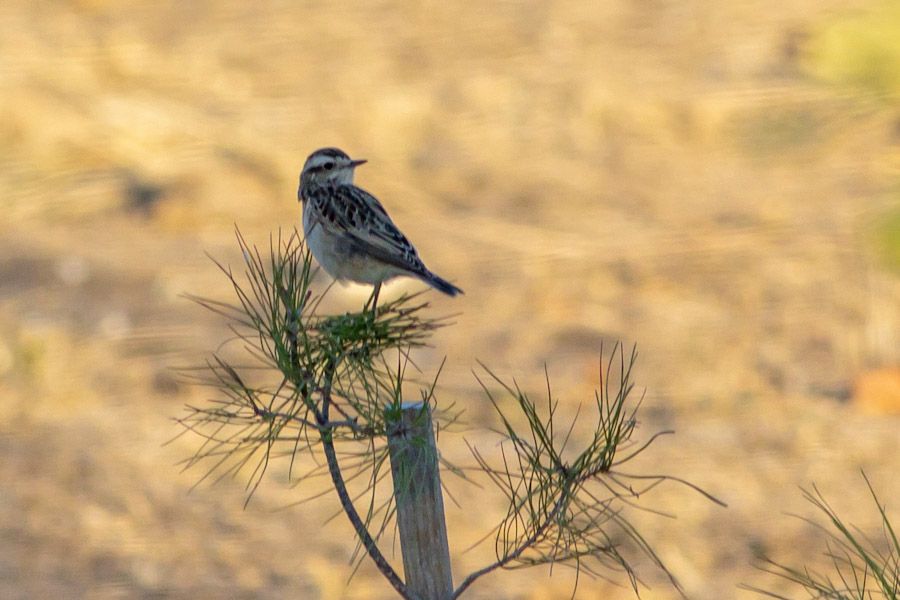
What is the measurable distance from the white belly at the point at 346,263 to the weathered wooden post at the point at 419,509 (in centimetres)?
264

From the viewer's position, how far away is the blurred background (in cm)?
721

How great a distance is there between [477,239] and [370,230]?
5056mm

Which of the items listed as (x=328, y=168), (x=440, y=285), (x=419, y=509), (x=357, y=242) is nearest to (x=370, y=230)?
(x=357, y=242)

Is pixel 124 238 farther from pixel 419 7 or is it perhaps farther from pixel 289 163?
pixel 419 7

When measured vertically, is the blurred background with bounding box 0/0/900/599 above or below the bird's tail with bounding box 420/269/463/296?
above

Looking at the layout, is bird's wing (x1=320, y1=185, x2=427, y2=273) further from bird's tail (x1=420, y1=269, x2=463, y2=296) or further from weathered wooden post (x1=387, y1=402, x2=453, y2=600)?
weathered wooden post (x1=387, y1=402, x2=453, y2=600)

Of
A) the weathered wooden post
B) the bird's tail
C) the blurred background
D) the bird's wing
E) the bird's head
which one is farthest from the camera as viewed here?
the blurred background

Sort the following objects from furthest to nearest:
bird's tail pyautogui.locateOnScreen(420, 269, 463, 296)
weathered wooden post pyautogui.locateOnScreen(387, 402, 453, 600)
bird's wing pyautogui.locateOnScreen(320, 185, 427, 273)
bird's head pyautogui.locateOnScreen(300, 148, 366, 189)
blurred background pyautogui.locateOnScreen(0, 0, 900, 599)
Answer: blurred background pyautogui.locateOnScreen(0, 0, 900, 599), bird's head pyautogui.locateOnScreen(300, 148, 366, 189), bird's wing pyautogui.locateOnScreen(320, 185, 427, 273), bird's tail pyautogui.locateOnScreen(420, 269, 463, 296), weathered wooden post pyautogui.locateOnScreen(387, 402, 453, 600)

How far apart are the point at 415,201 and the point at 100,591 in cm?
532

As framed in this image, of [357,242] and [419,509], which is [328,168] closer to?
[357,242]

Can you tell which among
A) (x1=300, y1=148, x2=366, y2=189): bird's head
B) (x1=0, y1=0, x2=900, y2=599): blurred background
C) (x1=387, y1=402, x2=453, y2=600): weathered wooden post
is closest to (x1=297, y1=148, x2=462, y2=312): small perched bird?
(x1=300, y1=148, x2=366, y2=189): bird's head

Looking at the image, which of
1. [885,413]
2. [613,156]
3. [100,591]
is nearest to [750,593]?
[885,413]

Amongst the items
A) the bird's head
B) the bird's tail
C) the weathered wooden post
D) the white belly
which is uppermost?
the bird's head

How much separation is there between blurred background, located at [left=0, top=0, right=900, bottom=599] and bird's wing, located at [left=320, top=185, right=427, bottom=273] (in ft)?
5.63
